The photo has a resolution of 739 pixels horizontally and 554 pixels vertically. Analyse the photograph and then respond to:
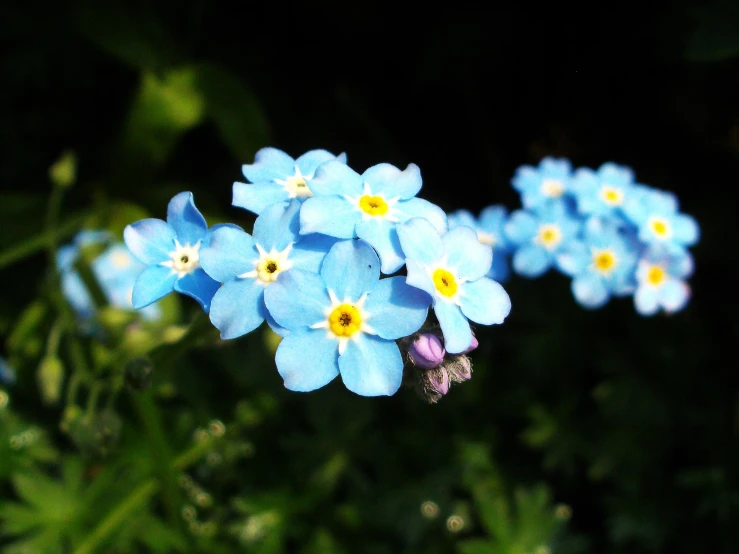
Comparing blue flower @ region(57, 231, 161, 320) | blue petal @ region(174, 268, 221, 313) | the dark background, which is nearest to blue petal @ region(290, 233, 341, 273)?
blue petal @ region(174, 268, 221, 313)

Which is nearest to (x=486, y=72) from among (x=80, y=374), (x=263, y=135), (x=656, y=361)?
(x=263, y=135)

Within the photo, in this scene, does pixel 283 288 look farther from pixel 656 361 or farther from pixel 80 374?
pixel 656 361

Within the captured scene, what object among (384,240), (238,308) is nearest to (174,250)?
(238,308)

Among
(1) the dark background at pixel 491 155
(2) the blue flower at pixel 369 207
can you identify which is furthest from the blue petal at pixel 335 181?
(1) the dark background at pixel 491 155

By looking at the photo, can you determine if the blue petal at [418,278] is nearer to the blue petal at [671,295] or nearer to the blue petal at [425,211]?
the blue petal at [425,211]

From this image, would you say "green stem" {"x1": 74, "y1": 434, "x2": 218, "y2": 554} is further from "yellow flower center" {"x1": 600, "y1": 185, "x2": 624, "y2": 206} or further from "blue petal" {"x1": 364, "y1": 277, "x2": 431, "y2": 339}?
"yellow flower center" {"x1": 600, "y1": 185, "x2": 624, "y2": 206}

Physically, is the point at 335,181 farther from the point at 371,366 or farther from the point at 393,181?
the point at 371,366
